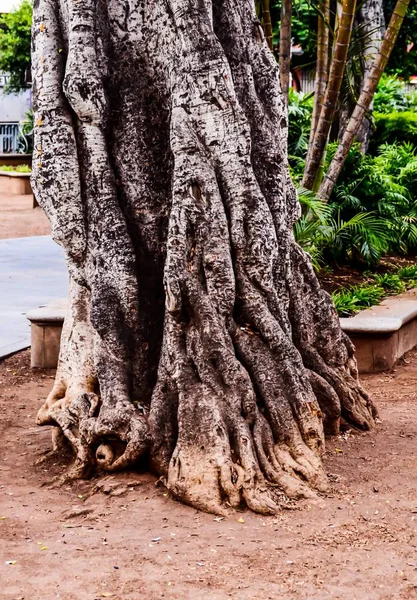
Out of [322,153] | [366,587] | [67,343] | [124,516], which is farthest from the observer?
[322,153]

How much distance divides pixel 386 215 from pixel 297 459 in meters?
7.19

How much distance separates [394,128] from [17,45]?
2229 cm

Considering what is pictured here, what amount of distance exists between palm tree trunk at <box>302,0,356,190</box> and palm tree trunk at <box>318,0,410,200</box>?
197 millimetres

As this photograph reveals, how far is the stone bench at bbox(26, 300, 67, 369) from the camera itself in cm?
781

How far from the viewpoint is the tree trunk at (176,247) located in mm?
4789

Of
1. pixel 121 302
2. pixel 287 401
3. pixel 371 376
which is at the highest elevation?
pixel 121 302

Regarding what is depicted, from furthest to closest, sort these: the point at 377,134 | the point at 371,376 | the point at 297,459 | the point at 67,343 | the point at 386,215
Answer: the point at 377,134
the point at 386,215
the point at 371,376
the point at 67,343
the point at 297,459

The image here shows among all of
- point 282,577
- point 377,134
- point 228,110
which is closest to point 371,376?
point 228,110

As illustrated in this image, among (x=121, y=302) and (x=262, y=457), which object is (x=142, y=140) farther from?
(x=262, y=457)

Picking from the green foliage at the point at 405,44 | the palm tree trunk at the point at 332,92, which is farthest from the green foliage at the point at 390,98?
the palm tree trunk at the point at 332,92

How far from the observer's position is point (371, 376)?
7641 mm

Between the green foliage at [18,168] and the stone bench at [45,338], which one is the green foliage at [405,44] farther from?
the stone bench at [45,338]

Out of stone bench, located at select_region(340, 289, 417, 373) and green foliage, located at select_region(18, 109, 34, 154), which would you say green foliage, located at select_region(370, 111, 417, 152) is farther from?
green foliage, located at select_region(18, 109, 34, 154)

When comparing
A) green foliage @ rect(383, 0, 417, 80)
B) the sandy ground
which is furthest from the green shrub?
the sandy ground
